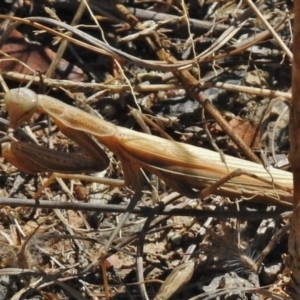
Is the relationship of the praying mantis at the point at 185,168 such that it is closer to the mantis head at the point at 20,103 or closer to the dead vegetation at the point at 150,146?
the dead vegetation at the point at 150,146

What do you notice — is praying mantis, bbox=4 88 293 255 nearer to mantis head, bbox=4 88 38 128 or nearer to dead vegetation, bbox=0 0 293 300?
dead vegetation, bbox=0 0 293 300

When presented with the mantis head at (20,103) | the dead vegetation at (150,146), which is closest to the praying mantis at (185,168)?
the dead vegetation at (150,146)

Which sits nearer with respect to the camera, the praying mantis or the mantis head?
the mantis head

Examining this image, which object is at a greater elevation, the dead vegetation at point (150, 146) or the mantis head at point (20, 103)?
the mantis head at point (20, 103)

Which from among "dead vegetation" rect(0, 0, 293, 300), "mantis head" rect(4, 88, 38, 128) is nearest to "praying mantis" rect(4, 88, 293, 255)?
"dead vegetation" rect(0, 0, 293, 300)

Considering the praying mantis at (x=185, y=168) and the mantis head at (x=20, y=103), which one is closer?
the mantis head at (x=20, y=103)
